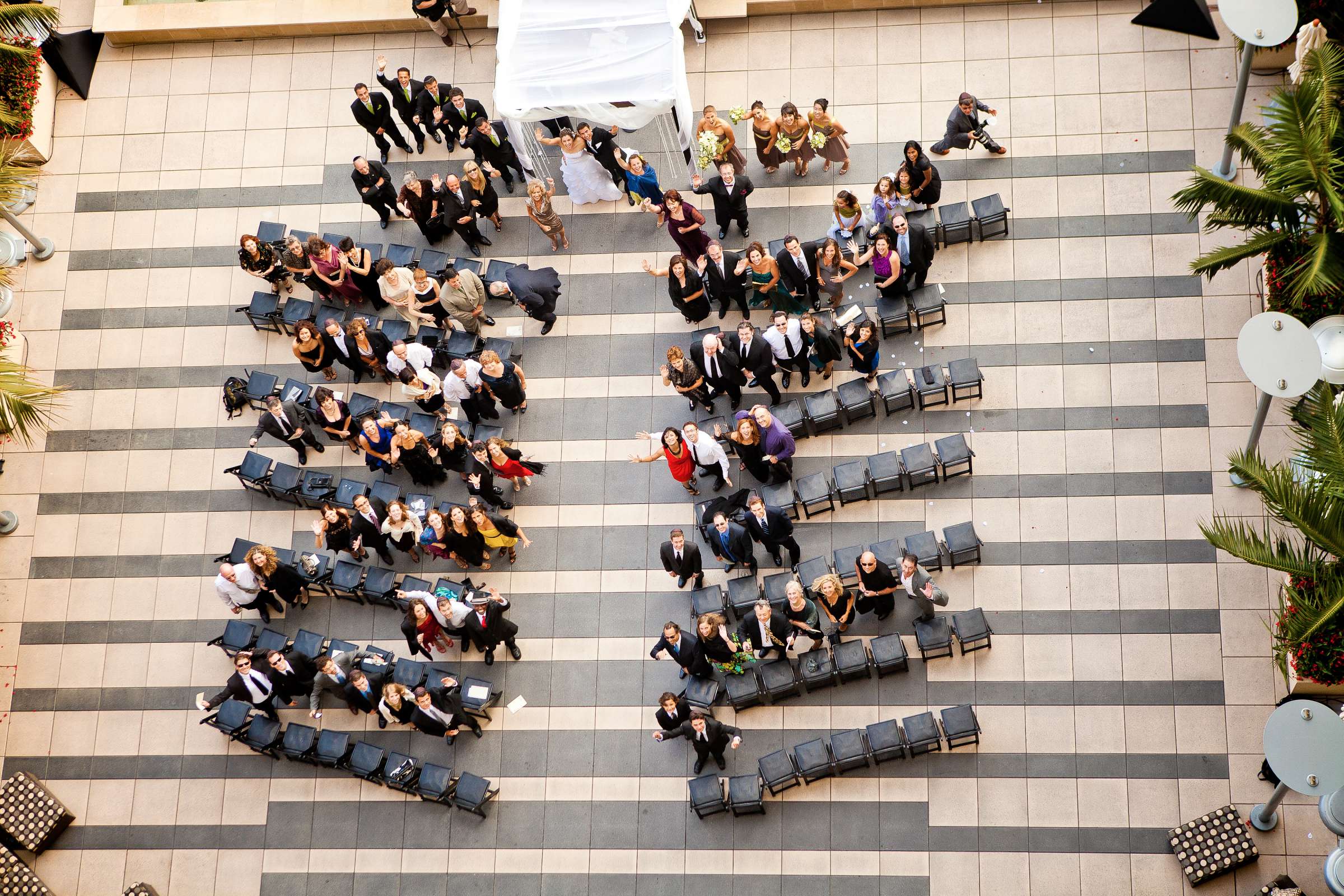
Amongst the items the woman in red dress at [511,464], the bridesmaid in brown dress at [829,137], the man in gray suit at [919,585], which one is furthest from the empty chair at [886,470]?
the bridesmaid in brown dress at [829,137]

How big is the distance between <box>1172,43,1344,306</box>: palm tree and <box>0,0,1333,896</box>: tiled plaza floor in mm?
3217

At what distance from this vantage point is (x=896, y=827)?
14.1m

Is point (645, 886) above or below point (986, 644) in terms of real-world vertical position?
below

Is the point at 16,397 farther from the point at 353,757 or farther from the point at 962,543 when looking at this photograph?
the point at 962,543

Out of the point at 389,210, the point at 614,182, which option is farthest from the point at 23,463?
the point at 614,182

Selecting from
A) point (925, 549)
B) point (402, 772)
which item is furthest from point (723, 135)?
point (402, 772)

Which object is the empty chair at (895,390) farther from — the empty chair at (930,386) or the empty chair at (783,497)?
the empty chair at (783,497)

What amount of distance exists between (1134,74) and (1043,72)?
1.22m

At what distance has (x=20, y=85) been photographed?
61.4ft

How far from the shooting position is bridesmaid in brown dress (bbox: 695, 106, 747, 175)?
53.7ft

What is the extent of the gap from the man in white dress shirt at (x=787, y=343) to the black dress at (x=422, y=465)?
4.48 meters

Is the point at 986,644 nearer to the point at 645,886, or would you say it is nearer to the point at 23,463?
the point at 645,886

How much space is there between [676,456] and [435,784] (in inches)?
189

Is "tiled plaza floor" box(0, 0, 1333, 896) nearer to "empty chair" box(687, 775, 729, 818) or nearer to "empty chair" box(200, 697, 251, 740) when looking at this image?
"empty chair" box(687, 775, 729, 818)
